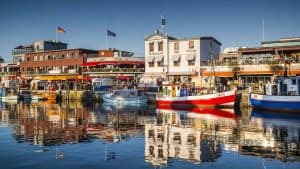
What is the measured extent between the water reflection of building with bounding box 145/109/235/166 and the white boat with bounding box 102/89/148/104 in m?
27.2

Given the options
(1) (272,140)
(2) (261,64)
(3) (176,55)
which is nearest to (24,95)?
(3) (176,55)

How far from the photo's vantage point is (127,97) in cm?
6744

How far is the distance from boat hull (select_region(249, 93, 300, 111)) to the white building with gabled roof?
17055 mm

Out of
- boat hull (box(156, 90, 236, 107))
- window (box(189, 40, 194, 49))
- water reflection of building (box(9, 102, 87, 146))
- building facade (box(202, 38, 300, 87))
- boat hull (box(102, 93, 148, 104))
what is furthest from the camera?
window (box(189, 40, 194, 49))

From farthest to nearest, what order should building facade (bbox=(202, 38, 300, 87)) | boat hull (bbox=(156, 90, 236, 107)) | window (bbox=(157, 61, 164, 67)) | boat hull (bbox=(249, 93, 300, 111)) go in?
window (bbox=(157, 61, 164, 67))
building facade (bbox=(202, 38, 300, 87))
boat hull (bbox=(156, 90, 236, 107))
boat hull (bbox=(249, 93, 300, 111))

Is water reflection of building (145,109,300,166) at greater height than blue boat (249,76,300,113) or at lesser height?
lesser

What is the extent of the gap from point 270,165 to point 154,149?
25.3ft

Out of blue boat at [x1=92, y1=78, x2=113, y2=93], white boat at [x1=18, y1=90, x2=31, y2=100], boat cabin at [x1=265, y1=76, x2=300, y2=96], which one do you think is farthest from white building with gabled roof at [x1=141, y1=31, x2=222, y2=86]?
white boat at [x1=18, y1=90, x2=31, y2=100]

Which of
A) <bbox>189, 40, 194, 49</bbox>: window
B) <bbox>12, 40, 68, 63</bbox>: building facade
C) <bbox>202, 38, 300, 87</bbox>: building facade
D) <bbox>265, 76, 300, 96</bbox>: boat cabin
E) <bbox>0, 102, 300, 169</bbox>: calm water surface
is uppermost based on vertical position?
<bbox>12, 40, 68, 63</bbox>: building facade

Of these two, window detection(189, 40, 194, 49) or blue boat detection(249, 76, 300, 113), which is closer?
blue boat detection(249, 76, 300, 113)

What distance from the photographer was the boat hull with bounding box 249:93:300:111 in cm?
4800

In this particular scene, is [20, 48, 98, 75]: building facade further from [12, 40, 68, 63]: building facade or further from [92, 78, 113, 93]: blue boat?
[92, 78, 113, 93]: blue boat

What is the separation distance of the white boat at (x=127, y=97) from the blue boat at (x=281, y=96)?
21309mm

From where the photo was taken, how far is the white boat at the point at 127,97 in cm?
6638
